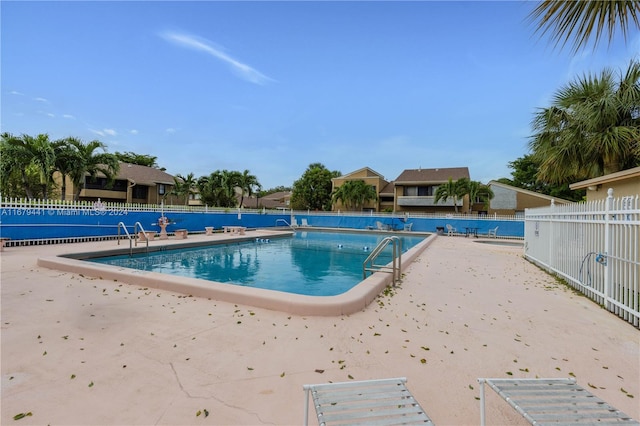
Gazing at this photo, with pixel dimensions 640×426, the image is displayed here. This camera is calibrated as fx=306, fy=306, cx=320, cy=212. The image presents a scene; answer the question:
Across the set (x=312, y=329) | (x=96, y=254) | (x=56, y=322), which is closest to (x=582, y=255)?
(x=312, y=329)

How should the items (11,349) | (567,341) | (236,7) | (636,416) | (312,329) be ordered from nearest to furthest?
(636,416)
(11,349)
(567,341)
(312,329)
(236,7)

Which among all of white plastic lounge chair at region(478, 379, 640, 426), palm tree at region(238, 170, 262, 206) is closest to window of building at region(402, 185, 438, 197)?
palm tree at region(238, 170, 262, 206)

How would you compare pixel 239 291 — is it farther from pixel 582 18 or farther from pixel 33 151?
pixel 33 151

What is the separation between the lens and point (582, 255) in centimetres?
607

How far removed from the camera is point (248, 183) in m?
34.2

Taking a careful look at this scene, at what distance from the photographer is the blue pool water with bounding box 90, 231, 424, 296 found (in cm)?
845

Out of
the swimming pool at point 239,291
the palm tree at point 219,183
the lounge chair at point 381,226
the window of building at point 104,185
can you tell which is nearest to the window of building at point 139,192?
the window of building at point 104,185

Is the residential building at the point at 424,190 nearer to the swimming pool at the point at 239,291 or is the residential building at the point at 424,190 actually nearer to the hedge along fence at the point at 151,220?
the hedge along fence at the point at 151,220

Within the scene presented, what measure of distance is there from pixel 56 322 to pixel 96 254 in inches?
312

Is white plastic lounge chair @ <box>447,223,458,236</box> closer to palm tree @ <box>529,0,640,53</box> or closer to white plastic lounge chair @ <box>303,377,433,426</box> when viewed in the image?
palm tree @ <box>529,0,640,53</box>

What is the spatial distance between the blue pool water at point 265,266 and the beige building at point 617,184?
241 inches

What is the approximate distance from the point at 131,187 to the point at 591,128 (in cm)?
3528

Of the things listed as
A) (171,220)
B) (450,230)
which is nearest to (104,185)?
(171,220)

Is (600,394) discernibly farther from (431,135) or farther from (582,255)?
Result: (431,135)
